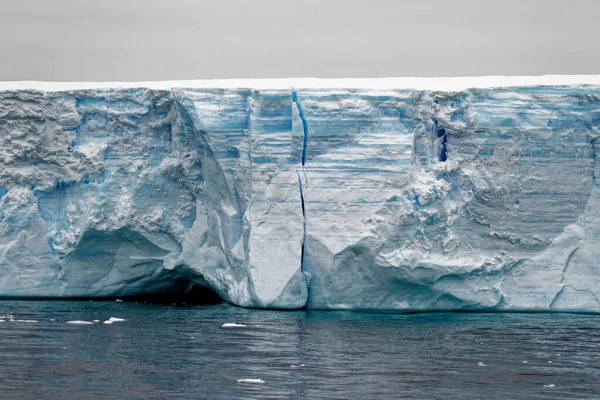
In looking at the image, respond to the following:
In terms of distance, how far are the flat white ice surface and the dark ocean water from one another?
307 centimetres

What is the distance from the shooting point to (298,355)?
391 inches

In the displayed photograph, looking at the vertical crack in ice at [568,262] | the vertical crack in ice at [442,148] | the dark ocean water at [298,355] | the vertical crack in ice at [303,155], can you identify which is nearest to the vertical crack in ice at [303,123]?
the vertical crack in ice at [303,155]

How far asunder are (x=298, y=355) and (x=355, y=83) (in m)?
5.29

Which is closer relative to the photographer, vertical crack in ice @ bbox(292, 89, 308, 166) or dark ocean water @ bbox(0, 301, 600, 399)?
dark ocean water @ bbox(0, 301, 600, 399)

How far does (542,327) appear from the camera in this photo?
12.1 m

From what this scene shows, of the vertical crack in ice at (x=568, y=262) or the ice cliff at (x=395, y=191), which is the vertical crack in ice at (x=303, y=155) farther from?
the vertical crack in ice at (x=568, y=262)

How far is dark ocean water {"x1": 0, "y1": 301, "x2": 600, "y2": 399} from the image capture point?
842 centimetres

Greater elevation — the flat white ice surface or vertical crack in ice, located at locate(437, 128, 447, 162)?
the flat white ice surface

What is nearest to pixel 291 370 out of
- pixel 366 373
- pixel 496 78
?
pixel 366 373

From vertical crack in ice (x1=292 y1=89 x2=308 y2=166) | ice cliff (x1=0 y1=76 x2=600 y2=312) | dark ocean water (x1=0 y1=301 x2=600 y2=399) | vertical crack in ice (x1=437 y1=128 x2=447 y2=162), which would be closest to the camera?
dark ocean water (x1=0 y1=301 x2=600 y2=399)

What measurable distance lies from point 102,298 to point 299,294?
3.40 meters

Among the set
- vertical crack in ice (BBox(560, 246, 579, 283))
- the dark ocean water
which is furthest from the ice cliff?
the dark ocean water

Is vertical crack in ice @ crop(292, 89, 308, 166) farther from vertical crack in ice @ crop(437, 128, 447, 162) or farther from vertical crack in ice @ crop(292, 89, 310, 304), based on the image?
vertical crack in ice @ crop(437, 128, 447, 162)

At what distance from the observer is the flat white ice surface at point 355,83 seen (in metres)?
13.6
